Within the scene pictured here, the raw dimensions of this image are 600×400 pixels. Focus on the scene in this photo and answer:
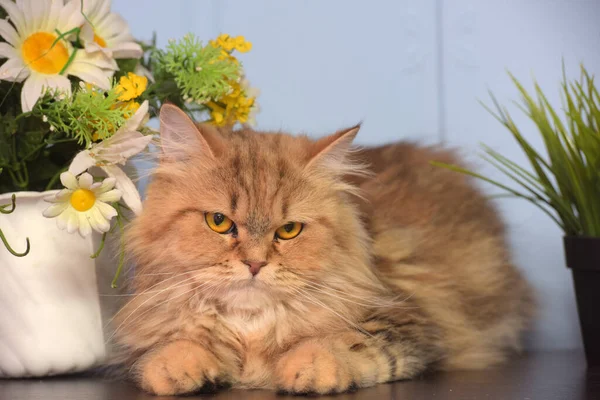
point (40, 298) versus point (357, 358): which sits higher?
point (40, 298)

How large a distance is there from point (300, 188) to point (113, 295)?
486 millimetres

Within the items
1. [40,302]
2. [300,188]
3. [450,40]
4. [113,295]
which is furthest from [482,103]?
[40,302]

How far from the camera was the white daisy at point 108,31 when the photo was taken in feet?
5.10

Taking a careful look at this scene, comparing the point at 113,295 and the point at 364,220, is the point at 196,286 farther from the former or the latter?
the point at 364,220

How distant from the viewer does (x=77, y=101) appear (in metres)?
1.46

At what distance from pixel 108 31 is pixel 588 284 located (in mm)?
1257

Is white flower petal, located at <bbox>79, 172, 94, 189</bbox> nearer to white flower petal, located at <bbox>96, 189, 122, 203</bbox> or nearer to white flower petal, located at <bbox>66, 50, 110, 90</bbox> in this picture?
white flower petal, located at <bbox>96, 189, 122, 203</bbox>

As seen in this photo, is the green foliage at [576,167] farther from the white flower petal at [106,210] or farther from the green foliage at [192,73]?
the white flower petal at [106,210]

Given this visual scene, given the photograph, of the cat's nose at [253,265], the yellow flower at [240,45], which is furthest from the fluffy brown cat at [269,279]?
the yellow flower at [240,45]

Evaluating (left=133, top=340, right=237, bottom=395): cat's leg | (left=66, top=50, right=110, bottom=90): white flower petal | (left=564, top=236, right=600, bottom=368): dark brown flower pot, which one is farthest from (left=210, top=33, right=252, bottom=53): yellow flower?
(left=564, top=236, right=600, bottom=368): dark brown flower pot

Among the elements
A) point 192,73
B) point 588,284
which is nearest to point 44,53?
point 192,73

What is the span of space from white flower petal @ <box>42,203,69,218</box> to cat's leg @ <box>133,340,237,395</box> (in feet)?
1.09

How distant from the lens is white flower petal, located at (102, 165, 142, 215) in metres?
1.51

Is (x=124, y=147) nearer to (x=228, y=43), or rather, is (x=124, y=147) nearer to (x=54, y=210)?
(x=54, y=210)
